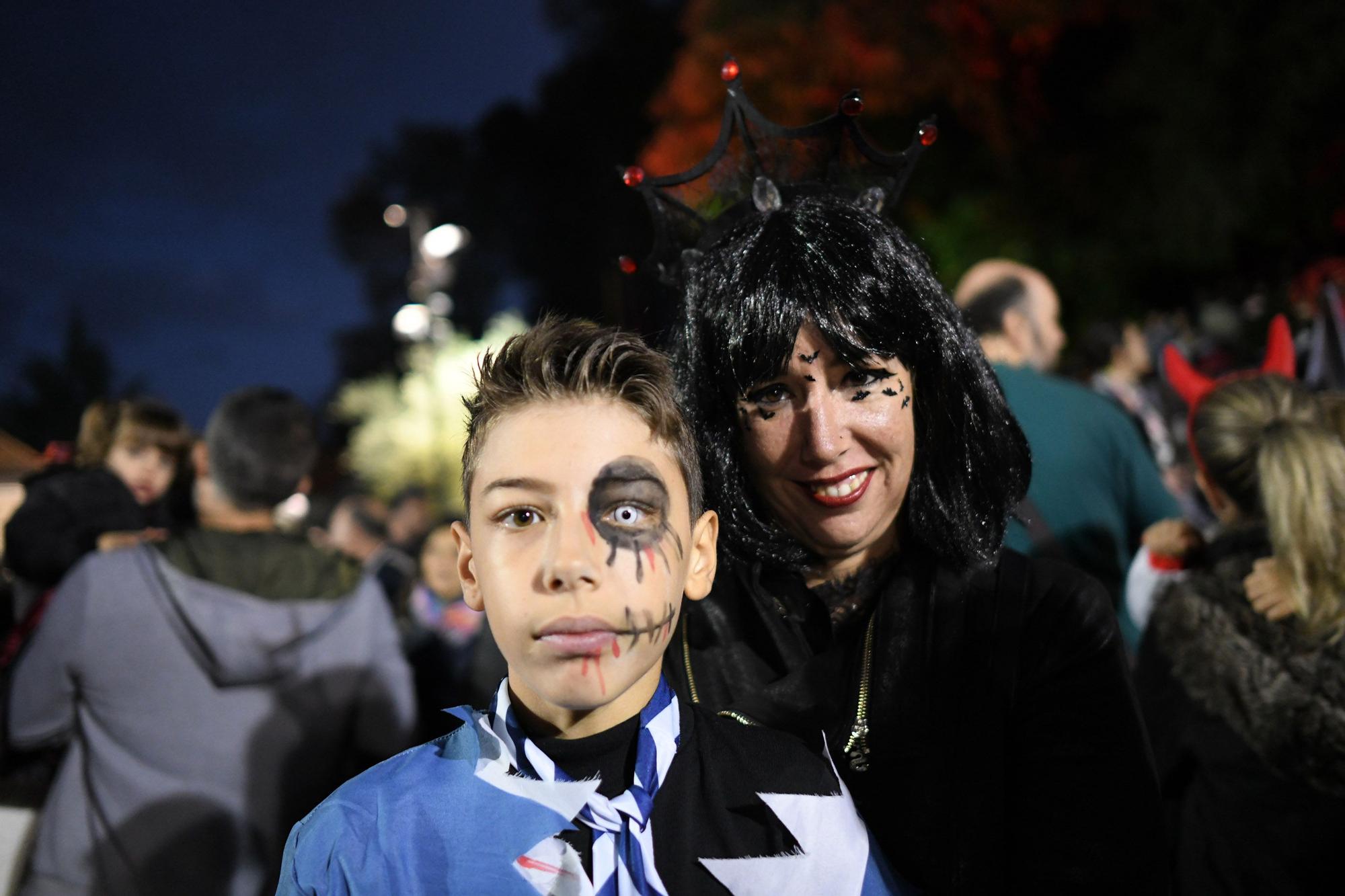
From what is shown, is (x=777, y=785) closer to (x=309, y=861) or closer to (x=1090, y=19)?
(x=309, y=861)

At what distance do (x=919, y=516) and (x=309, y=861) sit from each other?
1.06 metres

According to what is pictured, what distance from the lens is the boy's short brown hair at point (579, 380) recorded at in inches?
53.1

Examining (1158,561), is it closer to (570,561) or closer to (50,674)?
(570,561)

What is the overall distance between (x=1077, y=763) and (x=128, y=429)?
3779 mm

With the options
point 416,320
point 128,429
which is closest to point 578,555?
point 128,429

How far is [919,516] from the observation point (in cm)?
167

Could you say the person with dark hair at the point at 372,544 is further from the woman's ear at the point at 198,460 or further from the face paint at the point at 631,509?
the face paint at the point at 631,509

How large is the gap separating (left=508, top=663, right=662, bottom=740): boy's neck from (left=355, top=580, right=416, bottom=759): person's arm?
1817 millimetres

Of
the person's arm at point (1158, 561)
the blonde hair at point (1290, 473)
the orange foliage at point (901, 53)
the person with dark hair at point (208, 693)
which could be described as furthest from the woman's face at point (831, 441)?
the orange foliage at point (901, 53)

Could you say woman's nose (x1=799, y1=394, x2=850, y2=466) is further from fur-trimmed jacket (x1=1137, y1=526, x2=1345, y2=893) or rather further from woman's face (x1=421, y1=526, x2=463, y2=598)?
woman's face (x1=421, y1=526, x2=463, y2=598)

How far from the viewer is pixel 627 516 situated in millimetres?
1312

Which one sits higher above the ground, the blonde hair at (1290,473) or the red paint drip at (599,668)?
the blonde hair at (1290,473)

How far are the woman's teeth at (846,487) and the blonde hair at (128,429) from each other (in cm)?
333

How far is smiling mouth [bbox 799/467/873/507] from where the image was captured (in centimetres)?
158
